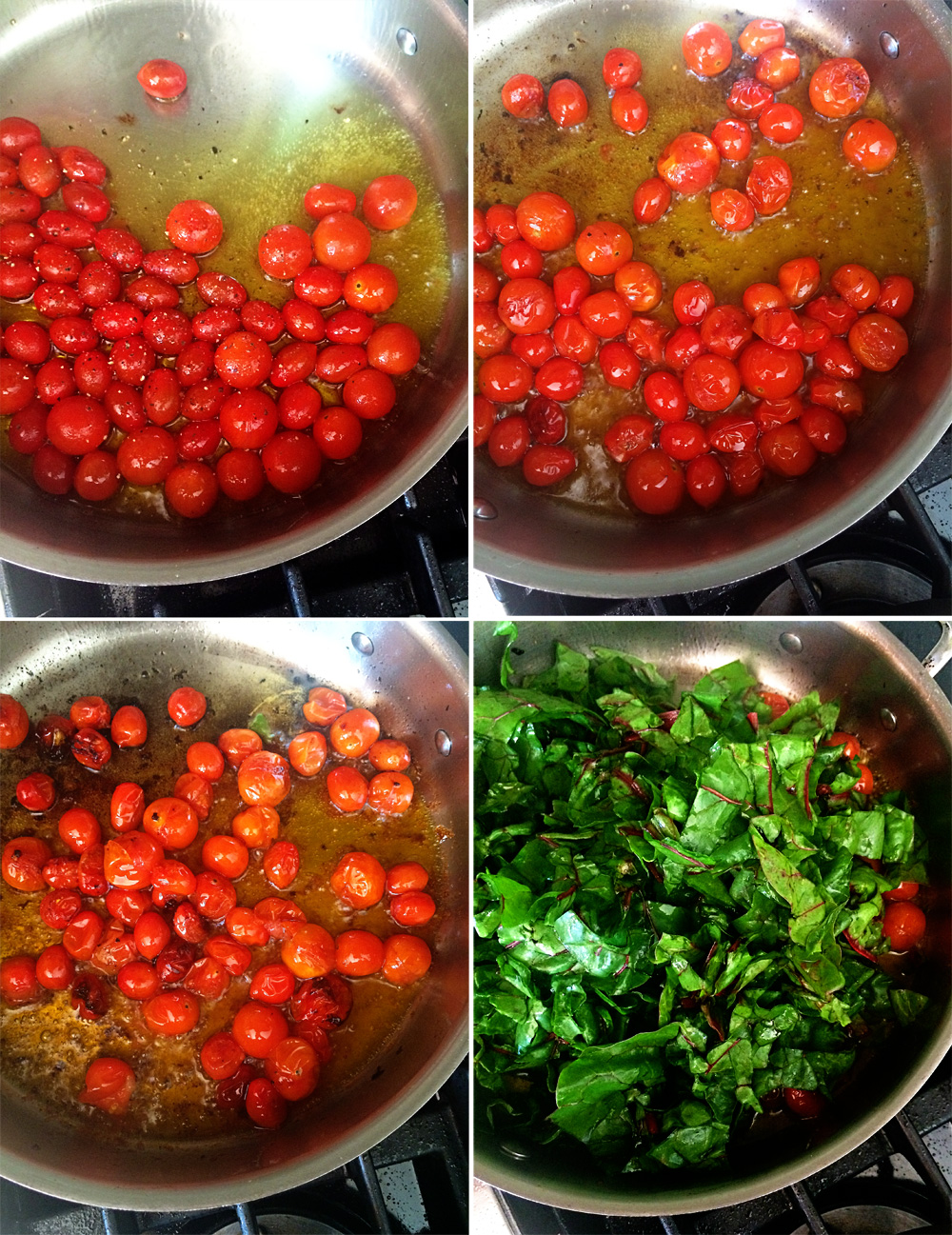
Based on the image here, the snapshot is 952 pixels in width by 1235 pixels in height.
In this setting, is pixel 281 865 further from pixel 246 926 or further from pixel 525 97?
pixel 525 97

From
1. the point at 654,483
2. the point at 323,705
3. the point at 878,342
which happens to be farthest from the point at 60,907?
the point at 878,342

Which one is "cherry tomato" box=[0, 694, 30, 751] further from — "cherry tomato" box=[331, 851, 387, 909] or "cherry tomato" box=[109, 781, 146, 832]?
"cherry tomato" box=[331, 851, 387, 909]

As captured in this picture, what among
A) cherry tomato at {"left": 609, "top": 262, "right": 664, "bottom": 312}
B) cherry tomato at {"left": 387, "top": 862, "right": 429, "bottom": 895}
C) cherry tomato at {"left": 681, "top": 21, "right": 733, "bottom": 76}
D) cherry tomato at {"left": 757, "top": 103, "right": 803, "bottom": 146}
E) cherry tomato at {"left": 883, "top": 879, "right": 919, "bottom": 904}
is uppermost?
cherry tomato at {"left": 681, "top": 21, "right": 733, "bottom": 76}

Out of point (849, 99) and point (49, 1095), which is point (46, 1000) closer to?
point (49, 1095)

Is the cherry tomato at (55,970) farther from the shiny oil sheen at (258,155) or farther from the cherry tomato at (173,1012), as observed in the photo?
the shiny oil sheen at (258,155)

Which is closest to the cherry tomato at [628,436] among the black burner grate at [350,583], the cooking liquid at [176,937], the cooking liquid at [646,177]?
the cooking liquid at [646,177]

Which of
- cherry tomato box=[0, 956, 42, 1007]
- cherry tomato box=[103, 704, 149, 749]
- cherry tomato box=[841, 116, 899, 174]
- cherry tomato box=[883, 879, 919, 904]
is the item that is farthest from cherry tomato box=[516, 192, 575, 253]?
cherry tomato box=[0, 956, 42, 1007]

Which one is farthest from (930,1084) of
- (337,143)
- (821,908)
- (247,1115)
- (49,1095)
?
(337,143)
